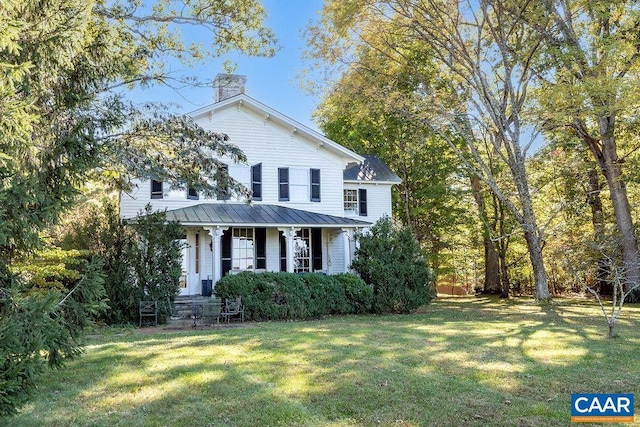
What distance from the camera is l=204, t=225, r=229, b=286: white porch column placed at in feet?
50.5

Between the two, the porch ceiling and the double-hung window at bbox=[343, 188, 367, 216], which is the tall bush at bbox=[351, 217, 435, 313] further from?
the double-hung window at bbox=[343, 188, 367, 216]

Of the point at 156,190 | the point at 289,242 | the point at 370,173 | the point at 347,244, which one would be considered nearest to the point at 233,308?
the point at 289,242

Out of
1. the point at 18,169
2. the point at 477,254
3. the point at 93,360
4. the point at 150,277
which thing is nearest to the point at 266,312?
the point at 150,277

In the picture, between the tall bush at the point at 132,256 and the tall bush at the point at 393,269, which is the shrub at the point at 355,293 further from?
the tall bush at the point at 132,256

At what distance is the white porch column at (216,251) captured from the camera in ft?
50.5

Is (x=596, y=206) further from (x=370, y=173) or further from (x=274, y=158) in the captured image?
(x=274, y=158)

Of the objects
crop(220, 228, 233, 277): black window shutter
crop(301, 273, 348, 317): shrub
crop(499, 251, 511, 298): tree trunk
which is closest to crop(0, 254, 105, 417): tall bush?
crop(301, 273, 348, 317): shrub

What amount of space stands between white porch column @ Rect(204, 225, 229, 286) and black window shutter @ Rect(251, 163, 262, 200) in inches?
101

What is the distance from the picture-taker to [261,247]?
17594 millimetres

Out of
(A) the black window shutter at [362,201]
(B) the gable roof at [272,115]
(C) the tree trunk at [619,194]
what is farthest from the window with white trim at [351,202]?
(C) the tree trunk at [619,194]

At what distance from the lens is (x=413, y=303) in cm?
1470

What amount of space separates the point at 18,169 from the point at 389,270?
11.7m

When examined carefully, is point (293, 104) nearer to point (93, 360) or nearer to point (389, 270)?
point (389, 270)

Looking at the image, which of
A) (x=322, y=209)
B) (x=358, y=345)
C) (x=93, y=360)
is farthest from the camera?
(x=322, y=209)
